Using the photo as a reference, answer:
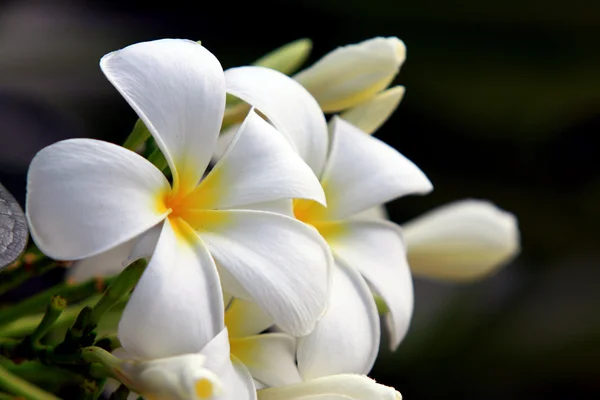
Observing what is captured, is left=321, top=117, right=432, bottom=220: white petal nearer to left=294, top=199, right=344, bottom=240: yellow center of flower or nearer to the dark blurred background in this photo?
left=294, top=199, right=344, bottom=240: yellow center of flower

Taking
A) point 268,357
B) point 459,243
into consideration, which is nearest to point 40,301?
point 268,357

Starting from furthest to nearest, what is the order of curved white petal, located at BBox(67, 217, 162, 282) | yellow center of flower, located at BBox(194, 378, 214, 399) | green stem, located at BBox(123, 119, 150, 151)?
curved white petal, located at BBox(67, 217, 162, 282), green stem, located at BBox(123, 119, 150, 151), yellow center of flower, located at BBox(194, 378, 214, 399)

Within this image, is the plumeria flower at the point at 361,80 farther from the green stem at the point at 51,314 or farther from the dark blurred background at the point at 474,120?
the dark blurred background at the point at 474,120

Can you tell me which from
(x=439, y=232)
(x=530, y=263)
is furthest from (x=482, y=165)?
(x=439, y=232)

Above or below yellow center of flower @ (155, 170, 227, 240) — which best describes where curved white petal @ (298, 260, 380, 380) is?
below

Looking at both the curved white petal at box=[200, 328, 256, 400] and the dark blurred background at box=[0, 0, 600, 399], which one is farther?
the dark blurred background at box=[0, 0, 600, 399]

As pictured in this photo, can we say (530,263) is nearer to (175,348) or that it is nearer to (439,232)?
(439,232)

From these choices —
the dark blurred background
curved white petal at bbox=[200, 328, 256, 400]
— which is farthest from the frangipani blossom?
the dark blurred background
